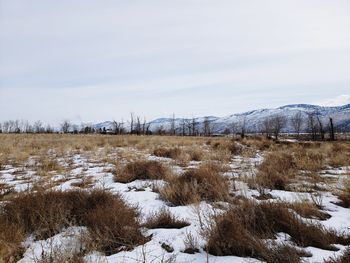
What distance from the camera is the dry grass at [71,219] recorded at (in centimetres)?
292

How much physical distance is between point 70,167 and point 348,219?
696 centimetres

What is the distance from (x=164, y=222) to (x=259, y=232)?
119 cm

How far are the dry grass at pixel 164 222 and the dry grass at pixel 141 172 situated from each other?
7.40 ft

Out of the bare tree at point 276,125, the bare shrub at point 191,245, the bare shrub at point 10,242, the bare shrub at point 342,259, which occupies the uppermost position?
the bare tree at point 276,125

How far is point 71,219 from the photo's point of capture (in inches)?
139

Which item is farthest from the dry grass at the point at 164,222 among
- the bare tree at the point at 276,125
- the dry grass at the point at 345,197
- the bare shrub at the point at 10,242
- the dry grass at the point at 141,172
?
the bare tree at the point at 276,125

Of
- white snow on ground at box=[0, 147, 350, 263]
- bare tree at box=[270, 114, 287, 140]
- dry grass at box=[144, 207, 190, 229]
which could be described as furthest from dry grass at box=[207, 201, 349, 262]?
bare tree at box=[270, 114, 287, 140]

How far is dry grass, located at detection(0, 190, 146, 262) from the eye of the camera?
2.92m

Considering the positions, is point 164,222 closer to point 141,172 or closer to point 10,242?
point 10,242

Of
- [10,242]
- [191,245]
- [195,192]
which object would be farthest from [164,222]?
[10,242]

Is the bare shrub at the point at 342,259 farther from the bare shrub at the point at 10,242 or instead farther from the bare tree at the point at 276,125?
the bare tree at the point at 276,125

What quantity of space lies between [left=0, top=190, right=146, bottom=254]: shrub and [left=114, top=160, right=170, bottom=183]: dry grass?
1984 millimetres

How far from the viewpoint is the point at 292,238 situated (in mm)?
3053

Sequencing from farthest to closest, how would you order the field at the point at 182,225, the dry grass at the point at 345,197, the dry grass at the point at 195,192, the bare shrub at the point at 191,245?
the dry grass at the point at 195,192
the dry grass at the point at 345,197
the bare shrub at the point at 191,245
the field at the point at 182,225
